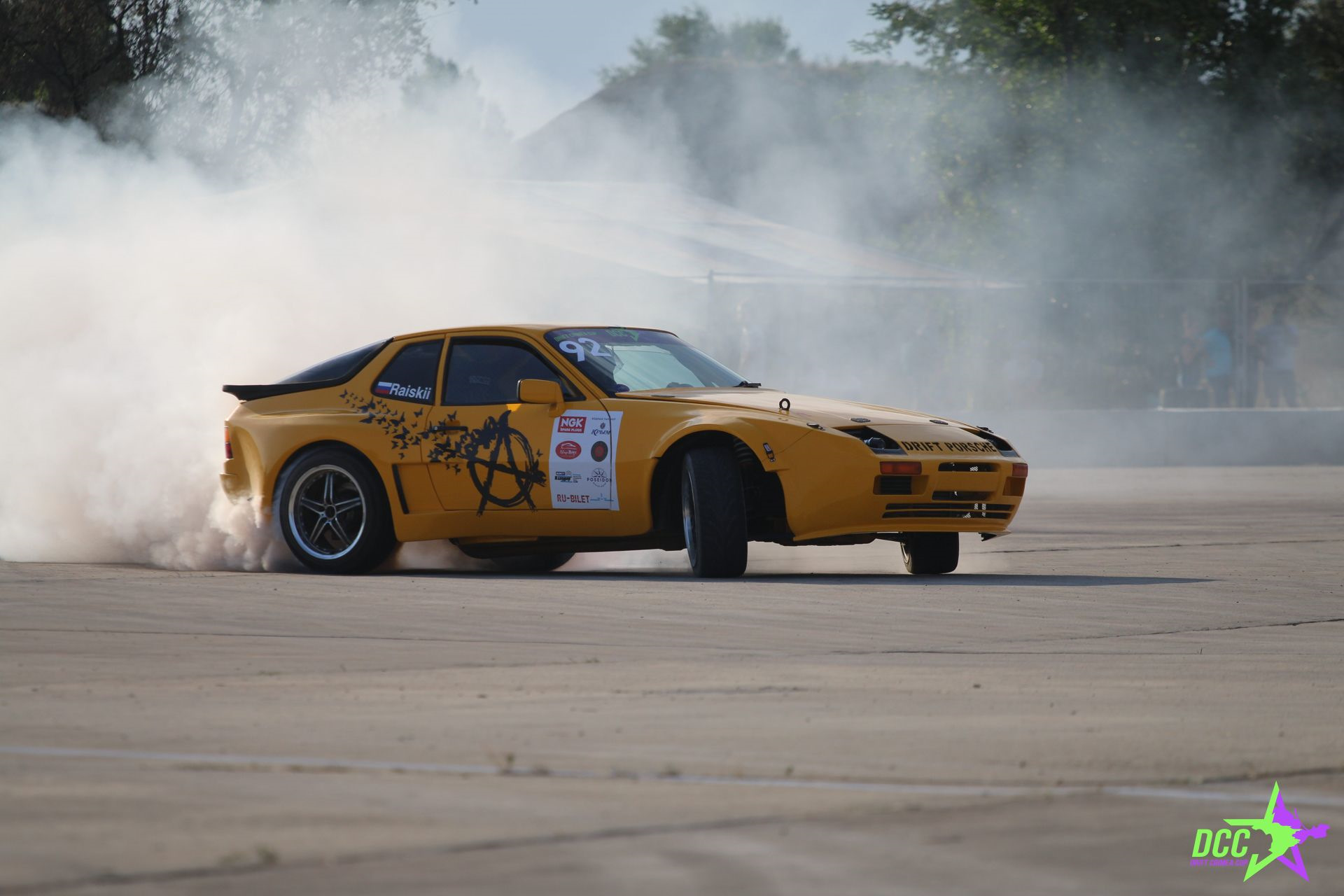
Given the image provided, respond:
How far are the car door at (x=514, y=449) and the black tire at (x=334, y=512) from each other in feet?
1.24

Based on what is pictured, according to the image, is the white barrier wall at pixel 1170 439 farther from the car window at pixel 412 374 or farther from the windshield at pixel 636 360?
the car window at pixel 412 374

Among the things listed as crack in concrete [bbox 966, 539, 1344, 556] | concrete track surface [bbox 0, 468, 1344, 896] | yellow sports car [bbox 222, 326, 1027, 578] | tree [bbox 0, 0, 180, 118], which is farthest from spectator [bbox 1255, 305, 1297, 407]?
tree [bbox 0, 0, 180, 118]

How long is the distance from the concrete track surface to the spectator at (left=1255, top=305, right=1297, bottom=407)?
55.5 ft

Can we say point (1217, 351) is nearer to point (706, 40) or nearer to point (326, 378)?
point (326, 378)

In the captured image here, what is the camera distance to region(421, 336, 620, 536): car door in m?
10.1

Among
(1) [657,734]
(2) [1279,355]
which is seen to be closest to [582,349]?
(1) [657,734]

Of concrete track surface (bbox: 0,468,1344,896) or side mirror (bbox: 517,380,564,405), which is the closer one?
concrete track surface (bbox: 0,468,1344,896)

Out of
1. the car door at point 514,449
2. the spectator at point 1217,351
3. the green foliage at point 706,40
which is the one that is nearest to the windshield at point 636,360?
the car door at point 514,449

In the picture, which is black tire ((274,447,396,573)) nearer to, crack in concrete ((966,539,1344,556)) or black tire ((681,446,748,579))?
black tire ((681,446,748,579))

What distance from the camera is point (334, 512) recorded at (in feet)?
35.3

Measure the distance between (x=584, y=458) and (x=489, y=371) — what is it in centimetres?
91

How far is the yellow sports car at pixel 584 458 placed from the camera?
969 centimetres

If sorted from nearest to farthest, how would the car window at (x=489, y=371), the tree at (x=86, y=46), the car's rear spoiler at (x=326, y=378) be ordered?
the car window at (x=489, y=371)
the car's rear spoiler at (x=326, y=378)
the tree at (x=86, y=46)

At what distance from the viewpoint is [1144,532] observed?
14.2 m
